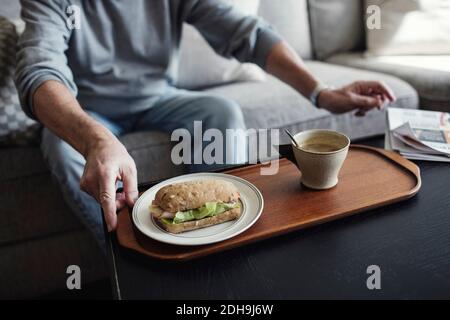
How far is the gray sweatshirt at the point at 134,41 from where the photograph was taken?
1.10 meters

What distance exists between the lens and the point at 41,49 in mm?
912

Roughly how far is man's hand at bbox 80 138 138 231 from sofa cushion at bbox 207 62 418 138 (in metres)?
0.61

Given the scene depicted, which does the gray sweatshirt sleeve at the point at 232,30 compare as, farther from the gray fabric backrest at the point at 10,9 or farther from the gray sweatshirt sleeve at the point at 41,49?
the gray fabric backrest at the point at 10,9

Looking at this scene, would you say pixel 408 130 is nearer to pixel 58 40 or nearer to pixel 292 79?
pixel 292 79

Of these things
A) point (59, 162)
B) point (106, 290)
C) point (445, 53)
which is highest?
point (59, 162)

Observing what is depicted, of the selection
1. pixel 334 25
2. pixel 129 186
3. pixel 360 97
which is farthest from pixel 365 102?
pixel 334 25

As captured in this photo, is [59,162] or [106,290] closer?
[59,162]

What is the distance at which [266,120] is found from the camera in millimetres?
1229

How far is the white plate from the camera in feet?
1.86

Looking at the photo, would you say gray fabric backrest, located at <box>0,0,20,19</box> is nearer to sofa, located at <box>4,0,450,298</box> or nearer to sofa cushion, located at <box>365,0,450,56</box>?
sofa, located at <box>4,0,450,298</box>
